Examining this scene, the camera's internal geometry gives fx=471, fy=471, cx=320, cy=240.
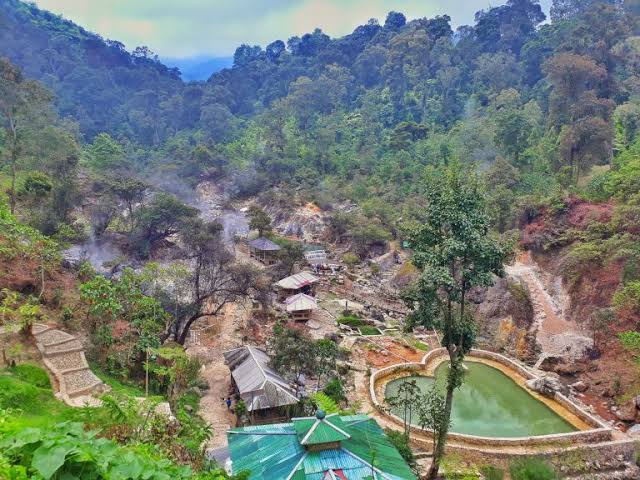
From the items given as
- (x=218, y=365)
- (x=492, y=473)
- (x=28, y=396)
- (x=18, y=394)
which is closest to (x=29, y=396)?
(x=28, y=396)

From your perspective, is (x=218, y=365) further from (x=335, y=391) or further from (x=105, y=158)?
(x=105, y=158)

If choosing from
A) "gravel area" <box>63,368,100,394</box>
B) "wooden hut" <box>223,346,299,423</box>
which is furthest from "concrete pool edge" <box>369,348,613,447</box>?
"gravel area" <box>63,368,100,394</box>

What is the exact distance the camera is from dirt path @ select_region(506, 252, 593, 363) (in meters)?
16.9

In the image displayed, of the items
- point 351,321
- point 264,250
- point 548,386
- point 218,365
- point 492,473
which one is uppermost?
point 264,250

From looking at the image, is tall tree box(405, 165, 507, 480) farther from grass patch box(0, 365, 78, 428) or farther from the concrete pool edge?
grass patch box(0, 365, 78, 428)

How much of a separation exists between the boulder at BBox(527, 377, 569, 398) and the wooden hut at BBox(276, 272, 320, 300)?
10673 mm

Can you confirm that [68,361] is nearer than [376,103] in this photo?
Yes

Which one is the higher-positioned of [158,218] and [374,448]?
[158,218]

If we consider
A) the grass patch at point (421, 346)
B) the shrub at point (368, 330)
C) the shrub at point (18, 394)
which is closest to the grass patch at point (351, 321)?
the shrub at point (368, 330)

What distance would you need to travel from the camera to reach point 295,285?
72.6 feet

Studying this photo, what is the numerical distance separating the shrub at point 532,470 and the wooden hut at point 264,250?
17.6 metres

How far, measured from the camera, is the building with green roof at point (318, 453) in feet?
27.5

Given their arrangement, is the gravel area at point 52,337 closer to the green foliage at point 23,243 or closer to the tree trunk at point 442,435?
the green foliage at point 23,243

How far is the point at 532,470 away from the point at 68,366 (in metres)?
11.1
